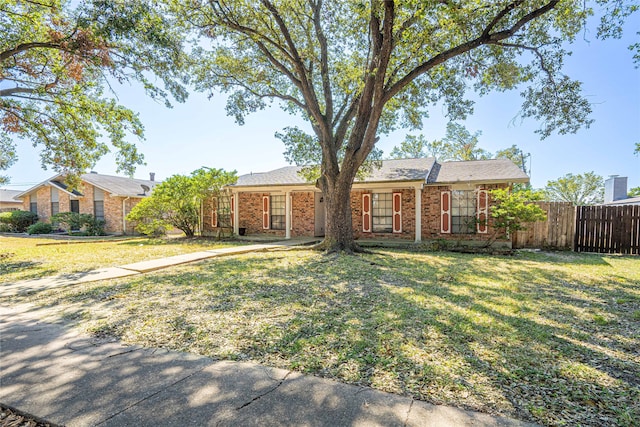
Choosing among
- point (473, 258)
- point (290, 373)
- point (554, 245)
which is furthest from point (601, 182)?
point (290, 373)

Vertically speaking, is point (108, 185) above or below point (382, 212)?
above

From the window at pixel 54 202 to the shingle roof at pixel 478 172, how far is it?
75.0 ft

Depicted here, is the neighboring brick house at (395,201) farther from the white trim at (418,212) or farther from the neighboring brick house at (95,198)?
the neighboring brick house at (95,198)

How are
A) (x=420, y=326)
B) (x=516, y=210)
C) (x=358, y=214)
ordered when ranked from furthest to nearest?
(x=358, y=214), (x=516, y=210), (x=420, y=326)

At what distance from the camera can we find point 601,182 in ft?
95.3

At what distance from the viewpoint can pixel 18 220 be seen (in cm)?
2078

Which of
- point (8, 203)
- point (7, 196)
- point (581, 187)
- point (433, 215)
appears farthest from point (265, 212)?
point (7, 196)

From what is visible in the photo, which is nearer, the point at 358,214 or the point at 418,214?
the point at 418,214

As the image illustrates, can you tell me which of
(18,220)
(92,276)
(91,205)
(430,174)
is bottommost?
(92,276)

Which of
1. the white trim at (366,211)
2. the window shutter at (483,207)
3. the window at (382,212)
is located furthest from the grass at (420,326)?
the white trim at (366,211)

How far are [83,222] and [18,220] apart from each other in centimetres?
677

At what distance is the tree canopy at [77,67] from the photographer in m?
6.70

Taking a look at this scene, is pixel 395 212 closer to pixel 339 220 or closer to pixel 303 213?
pixel 339 220

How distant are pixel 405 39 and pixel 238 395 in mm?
8250
